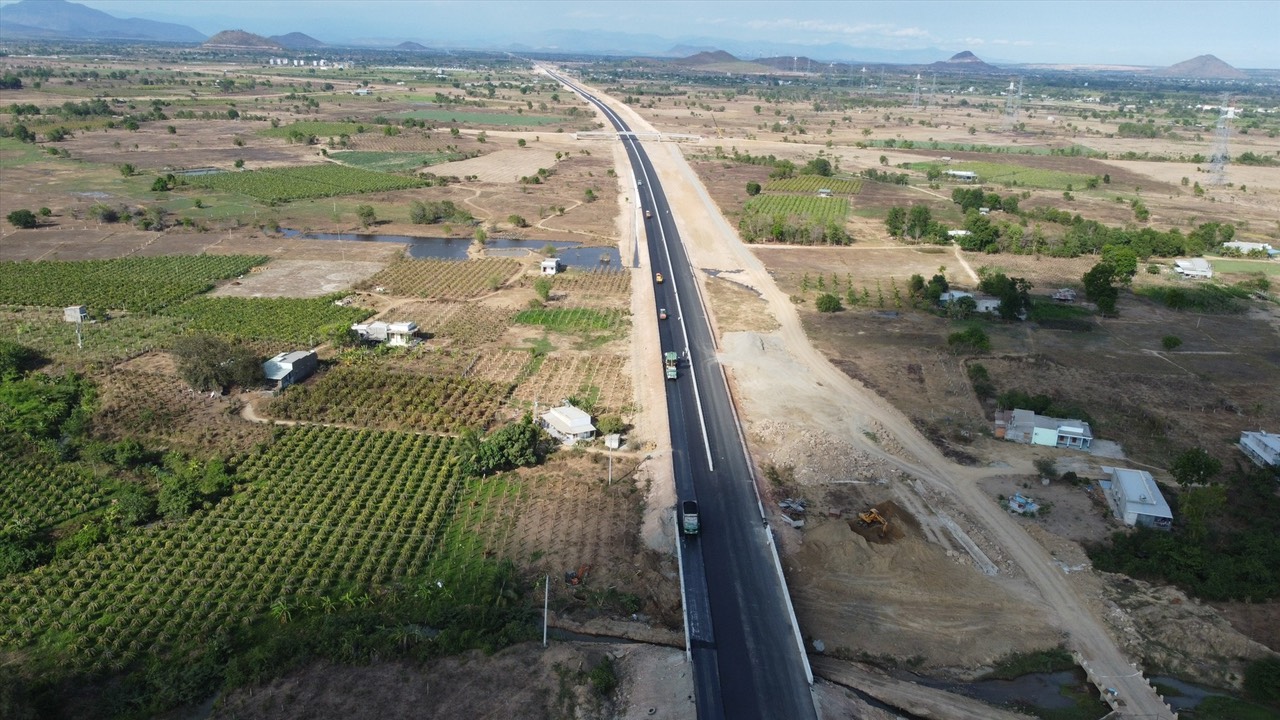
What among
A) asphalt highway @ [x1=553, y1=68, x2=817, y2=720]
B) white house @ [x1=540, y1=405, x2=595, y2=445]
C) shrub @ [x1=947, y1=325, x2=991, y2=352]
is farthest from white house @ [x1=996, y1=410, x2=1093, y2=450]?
white house @ [x1=540, y1=405, x2=595, y2=445]

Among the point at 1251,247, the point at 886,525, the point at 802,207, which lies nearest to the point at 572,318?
the point at 886,525

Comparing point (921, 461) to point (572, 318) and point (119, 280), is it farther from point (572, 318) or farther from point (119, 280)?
point (119, 280)

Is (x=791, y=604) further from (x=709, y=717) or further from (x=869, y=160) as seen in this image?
(x=869, y=160)

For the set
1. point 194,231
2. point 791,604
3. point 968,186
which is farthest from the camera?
point 968,186

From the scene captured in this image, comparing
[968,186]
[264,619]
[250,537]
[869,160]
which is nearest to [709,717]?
[264,619]

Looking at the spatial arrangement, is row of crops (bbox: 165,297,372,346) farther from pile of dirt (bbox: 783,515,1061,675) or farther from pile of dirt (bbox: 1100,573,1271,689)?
pile of dirt (bbox: 1100,573,1271,689)

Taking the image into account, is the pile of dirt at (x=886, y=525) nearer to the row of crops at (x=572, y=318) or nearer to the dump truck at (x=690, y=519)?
the dump truck at (x=690, y=519)
